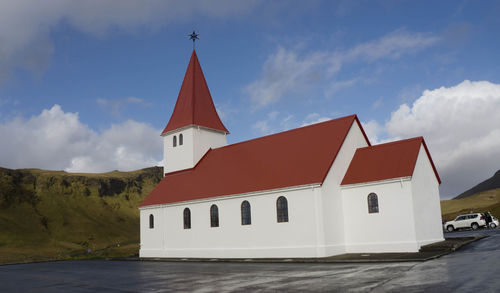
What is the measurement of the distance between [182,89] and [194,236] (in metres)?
14.3

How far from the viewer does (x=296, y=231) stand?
82.4 ft

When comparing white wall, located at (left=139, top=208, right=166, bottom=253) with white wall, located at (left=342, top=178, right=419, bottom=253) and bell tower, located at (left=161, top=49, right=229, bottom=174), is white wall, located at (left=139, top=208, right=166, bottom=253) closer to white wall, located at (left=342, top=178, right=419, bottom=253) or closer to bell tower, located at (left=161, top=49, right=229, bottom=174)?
bell tower, located at (left=161, top=49, right=229, bottom=174)

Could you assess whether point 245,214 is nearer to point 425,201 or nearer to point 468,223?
point 425,201

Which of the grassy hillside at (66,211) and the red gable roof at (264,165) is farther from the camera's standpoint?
the grassy hillside at (66,211)

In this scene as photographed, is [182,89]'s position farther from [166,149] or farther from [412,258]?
A: [412,258]

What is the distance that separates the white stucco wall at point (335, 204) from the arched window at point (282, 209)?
2.46 metres

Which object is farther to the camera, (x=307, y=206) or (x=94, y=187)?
(x=94, y=187)

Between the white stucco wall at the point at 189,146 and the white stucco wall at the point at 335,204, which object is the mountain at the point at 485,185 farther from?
the white stucco wall at the point at 335,204

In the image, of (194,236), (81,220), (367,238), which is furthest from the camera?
(81,220)

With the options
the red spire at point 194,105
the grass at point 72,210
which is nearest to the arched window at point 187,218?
the red spire at point 194,105

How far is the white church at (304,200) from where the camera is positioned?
23.9 metres

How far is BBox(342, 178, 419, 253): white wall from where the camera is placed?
75.6ft

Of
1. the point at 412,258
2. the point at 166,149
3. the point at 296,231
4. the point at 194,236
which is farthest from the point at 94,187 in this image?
the point at 412,258

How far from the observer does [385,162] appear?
82.6ft
